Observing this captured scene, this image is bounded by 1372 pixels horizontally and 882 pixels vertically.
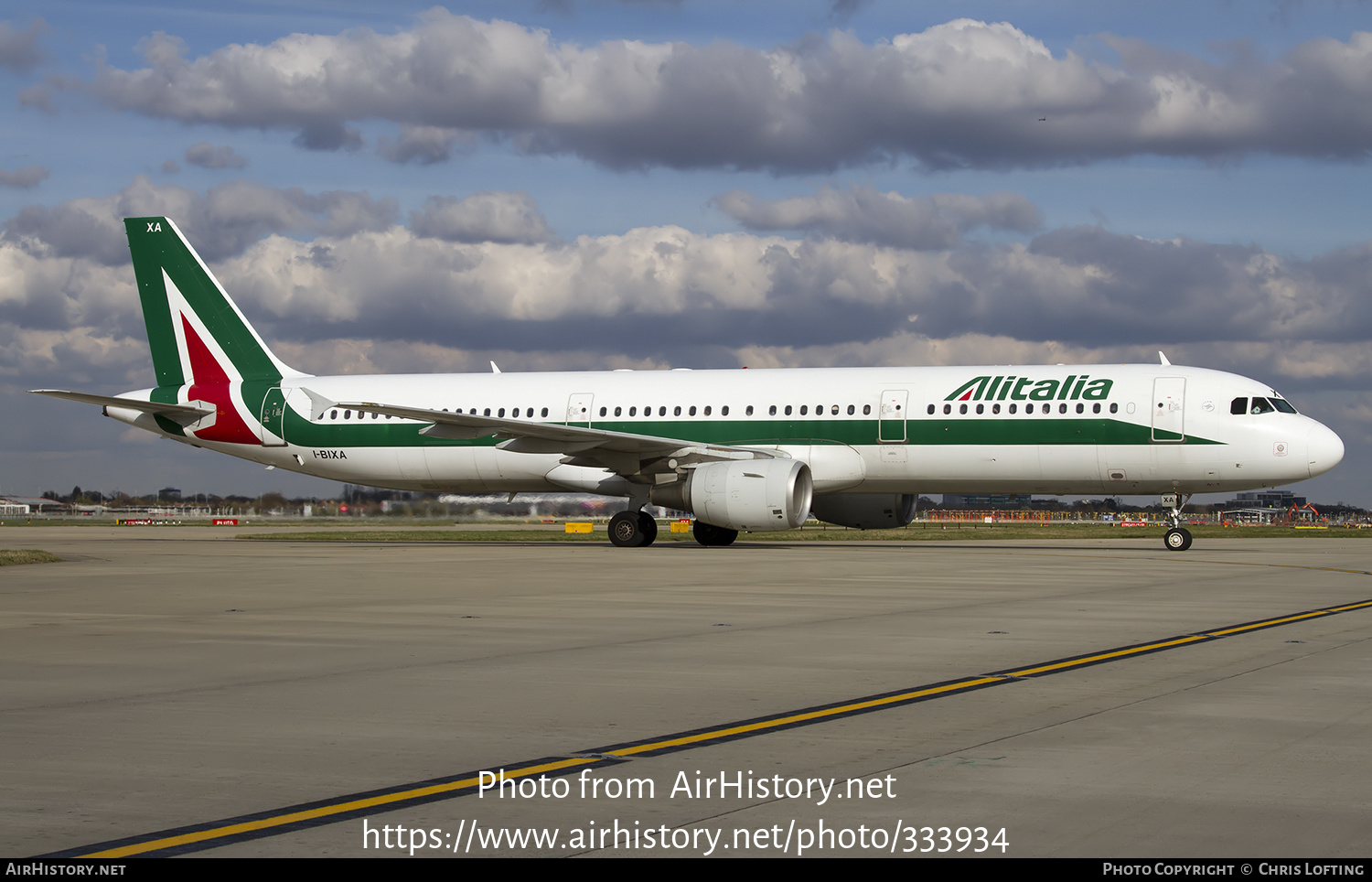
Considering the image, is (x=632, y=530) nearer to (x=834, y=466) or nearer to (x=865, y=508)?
(x=834, y=466)

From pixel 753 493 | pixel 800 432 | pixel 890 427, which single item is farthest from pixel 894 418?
pixel 753 493

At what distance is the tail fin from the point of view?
35.4 meters

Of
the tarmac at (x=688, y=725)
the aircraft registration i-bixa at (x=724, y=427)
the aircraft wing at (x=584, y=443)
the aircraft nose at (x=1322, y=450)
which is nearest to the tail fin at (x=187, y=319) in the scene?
the aircraft registration i-bixa at (x=724, y=427)

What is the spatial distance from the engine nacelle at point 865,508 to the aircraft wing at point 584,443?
2.45 m

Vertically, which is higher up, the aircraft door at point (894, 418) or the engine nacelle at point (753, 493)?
the aircraft door at point (894, 418)

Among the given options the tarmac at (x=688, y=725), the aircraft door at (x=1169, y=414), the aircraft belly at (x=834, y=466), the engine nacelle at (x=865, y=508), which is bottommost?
the tarmac at (x=688, y=725)

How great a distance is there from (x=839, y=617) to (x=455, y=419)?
16.4 meters

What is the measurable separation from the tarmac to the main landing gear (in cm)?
1471

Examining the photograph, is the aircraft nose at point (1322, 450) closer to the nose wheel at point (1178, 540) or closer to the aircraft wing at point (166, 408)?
the nose wheel at point (1178, 540)

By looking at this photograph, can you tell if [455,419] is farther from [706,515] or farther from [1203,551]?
[1203,551]

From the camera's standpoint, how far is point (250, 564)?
78.7 ft

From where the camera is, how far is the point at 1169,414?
28.0m

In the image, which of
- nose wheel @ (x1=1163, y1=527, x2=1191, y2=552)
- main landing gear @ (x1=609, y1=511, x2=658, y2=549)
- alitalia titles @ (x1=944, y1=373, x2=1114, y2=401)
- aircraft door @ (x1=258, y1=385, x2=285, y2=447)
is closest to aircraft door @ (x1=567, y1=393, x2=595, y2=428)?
main landing gear @ (x1=609, y1=511, x2=658, y2=549)

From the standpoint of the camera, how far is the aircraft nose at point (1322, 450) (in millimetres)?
27703
